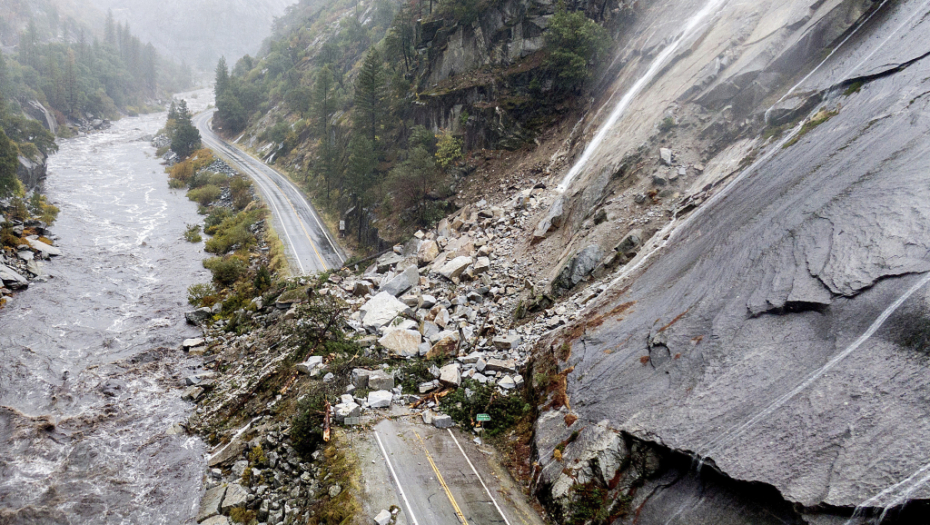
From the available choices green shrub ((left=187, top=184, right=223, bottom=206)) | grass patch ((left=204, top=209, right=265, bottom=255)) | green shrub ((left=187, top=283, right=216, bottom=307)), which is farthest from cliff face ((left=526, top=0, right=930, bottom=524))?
green shrub ((left=187, top=184, right=223, bottom=206))

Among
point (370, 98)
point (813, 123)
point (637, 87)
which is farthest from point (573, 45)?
point (813, 123)

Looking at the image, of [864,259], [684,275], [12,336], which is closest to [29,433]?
[12,336]

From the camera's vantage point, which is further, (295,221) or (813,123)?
(295,221)

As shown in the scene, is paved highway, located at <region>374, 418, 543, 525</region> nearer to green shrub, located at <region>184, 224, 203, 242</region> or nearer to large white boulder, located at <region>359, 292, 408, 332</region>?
large white boulder, located at <region>359, 292, 408, 332</region>

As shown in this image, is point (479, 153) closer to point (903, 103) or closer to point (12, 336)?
point (903, 103)

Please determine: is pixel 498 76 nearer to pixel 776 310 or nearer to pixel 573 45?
pixel 573 45

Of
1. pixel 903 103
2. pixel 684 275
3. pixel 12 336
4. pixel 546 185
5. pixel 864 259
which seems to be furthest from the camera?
pixel 546 185

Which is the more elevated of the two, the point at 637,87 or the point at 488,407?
the point at 637,87
